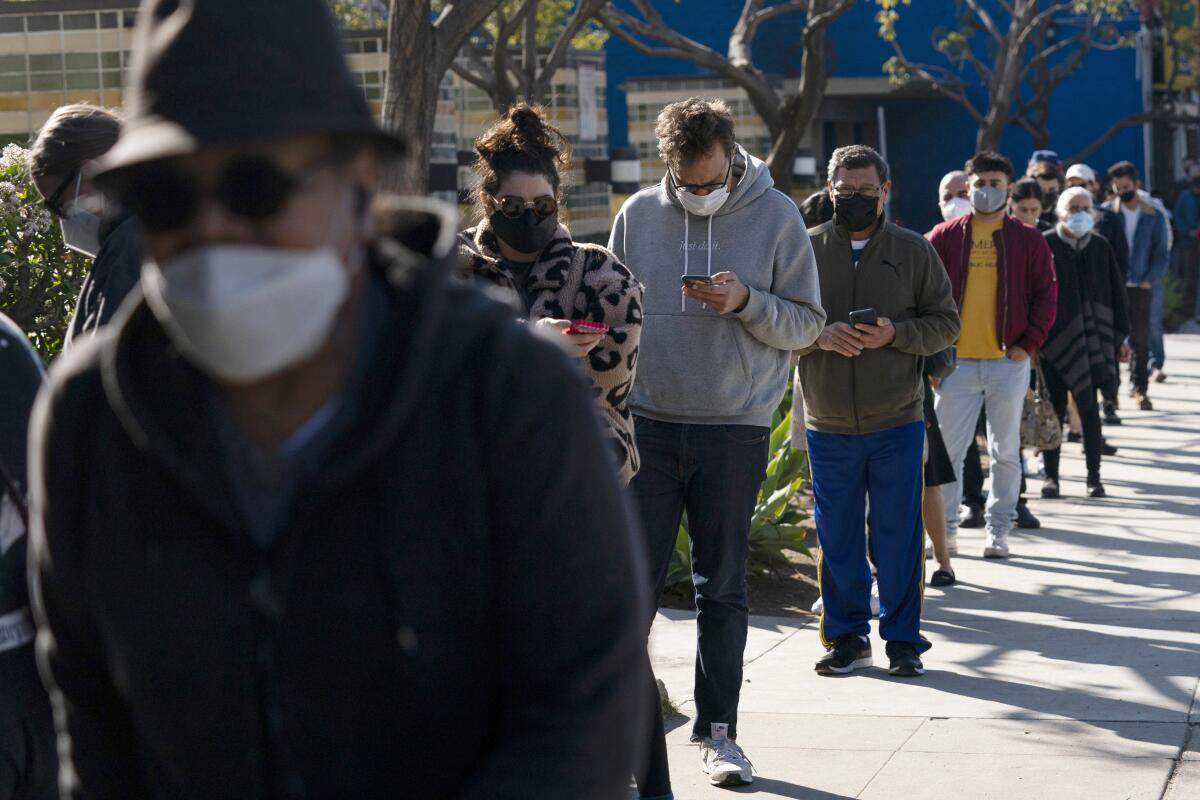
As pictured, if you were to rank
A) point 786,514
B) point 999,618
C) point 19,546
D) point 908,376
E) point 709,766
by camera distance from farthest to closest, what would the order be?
1. point 786,514
2. point 999,618
3. point 908,376
4. point 709,766
5. point 19,546

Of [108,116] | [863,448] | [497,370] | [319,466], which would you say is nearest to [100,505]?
[319,466]

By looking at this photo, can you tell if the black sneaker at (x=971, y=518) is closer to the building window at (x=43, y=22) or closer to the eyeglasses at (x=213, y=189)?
the building window at (x=43, y=22)

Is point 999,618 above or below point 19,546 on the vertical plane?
below

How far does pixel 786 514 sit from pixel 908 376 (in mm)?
2464

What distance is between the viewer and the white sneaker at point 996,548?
959cm

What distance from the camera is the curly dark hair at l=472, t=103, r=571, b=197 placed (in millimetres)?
4898

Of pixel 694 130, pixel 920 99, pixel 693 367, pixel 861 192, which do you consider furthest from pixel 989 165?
pixel 920 99

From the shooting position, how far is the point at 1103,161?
33.8 meters

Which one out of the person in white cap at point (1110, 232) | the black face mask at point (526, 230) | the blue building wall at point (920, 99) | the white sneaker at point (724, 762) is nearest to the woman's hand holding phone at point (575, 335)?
the black face mask at point (526, 230)

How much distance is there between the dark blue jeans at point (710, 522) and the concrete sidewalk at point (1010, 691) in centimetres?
37

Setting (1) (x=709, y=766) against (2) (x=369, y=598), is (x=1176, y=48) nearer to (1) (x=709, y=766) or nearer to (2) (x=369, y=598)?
(1) (x=709, y=766)

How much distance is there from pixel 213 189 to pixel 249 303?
154mm

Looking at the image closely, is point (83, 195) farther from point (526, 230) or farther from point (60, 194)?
point (526, 230)

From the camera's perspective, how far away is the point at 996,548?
9.59 metres
